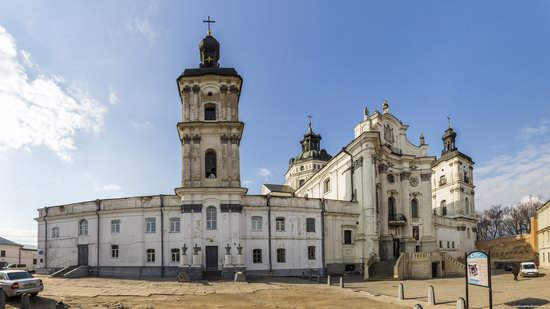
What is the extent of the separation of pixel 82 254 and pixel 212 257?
12756 mm

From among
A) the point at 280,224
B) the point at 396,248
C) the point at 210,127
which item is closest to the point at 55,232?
the point at 210,127

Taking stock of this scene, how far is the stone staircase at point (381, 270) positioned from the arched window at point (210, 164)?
1744 cm

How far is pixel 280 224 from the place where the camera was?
136 feet

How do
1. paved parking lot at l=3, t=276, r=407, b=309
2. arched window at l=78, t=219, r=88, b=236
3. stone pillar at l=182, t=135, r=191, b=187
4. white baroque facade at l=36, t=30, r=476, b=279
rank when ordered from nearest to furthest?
paved parking lot at l=3, t=276, r=407, b=309
white baroque facade at l=36, t=30, r=476, b=279
stone pillar at l=182, t=135, r=191, b=187
arched window at l=78, t=219, r=88, b=236

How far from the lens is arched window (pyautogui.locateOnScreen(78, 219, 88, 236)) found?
135 feet

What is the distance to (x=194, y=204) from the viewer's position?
3794 cm

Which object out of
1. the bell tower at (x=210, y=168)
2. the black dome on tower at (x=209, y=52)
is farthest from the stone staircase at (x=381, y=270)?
the black dome on tower at (x=209, y=52)

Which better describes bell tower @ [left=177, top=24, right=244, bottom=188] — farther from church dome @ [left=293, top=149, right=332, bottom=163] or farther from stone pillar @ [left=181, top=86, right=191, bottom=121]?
church dome @ [left=293, top=149, right=332, bottom=163]

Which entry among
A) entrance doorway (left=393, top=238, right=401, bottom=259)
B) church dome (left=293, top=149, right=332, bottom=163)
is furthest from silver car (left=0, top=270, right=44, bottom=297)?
church dome (left=293, top=149, right=332, bottom=163)

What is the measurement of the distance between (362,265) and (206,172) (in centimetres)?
1811

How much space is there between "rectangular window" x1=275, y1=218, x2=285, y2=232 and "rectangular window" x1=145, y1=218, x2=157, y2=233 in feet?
35.7

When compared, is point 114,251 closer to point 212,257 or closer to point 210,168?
point 212,257

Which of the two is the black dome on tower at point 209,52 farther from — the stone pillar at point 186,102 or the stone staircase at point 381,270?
the stone staircase at point 381,270

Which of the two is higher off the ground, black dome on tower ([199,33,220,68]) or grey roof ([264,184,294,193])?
black dome on tower ([199,33,220,68])
